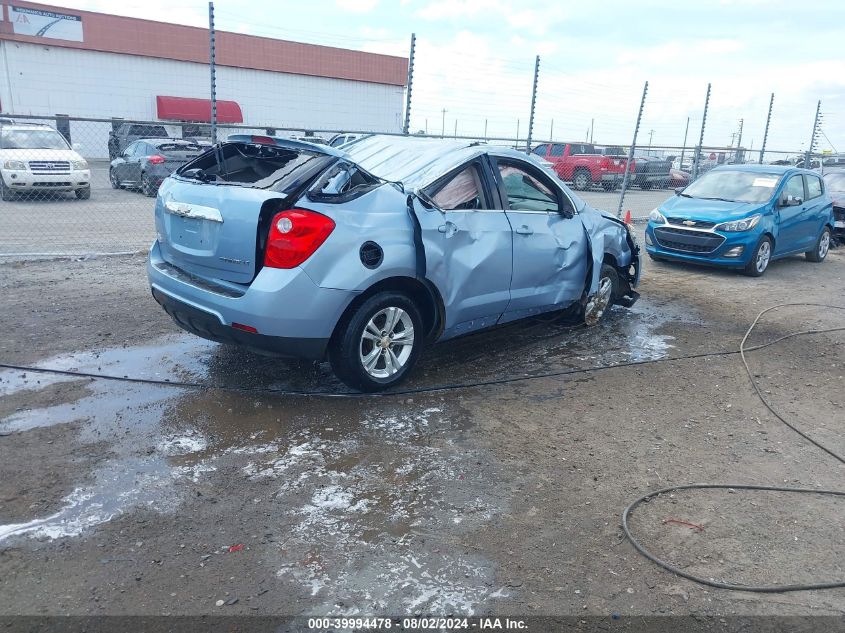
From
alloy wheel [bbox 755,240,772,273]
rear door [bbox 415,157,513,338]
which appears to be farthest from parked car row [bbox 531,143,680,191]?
rear door [bbox 415,157,513,338]

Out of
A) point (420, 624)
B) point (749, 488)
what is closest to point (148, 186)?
point (749, 488)

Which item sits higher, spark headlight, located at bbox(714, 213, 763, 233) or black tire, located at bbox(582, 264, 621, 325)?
spark headlight, located at bbox(714, 213, 763, 233)

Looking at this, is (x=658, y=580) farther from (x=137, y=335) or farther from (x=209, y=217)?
(x=137, y=335)

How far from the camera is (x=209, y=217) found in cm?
445

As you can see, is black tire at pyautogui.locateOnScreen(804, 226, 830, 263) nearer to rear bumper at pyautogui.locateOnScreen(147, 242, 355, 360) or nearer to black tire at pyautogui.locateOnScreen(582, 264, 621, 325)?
black tire at pyautogui.locateOnScreen(582, 264, 621, 325)

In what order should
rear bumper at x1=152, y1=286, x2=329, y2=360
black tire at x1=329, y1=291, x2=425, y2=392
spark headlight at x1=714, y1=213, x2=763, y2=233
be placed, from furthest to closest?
spark headlight at x1=714, y1=213, x2=763, y2=233, black tire at x1=329, y1=291, x2=425, y2=392, rear bumper at x1=152, y1=286, x2=329, y2=360

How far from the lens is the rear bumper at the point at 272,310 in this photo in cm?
421

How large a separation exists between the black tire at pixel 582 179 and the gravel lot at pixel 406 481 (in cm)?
1704

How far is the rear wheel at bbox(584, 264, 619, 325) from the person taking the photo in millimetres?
6746

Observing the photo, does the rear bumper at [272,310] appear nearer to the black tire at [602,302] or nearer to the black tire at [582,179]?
the black tire at [602,302]

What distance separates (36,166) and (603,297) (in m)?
12.9

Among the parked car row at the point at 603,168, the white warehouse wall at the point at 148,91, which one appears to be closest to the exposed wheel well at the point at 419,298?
the parked car row at the point at 603,168

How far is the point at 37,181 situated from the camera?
14.6 meters

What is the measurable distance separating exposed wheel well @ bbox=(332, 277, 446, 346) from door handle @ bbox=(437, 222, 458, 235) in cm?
41
